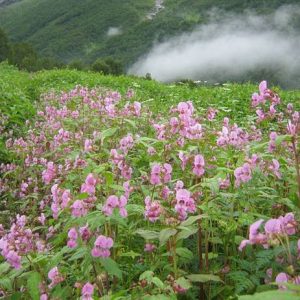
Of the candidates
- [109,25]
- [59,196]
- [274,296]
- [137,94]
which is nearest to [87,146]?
[59,196]

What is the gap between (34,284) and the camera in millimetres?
2393

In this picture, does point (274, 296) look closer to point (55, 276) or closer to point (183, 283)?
point (183, 283)

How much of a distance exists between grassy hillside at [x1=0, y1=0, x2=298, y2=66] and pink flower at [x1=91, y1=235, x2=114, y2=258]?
13911 centimetres

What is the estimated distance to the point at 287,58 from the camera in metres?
142

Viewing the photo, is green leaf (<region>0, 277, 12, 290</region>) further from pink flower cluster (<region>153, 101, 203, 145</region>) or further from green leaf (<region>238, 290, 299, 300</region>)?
green leaf (<region>238, 290, 299, 300</region>)

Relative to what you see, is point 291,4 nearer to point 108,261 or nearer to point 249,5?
point 249,5

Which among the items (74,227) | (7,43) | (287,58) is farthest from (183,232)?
(287,58)

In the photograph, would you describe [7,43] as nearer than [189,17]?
Yes

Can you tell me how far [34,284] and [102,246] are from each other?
428 millimetres

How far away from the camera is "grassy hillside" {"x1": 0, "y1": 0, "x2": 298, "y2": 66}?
151000mm

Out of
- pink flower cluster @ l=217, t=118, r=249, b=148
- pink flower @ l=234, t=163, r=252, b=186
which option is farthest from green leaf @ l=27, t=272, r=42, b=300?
pink flower cluster @ l=217, t=118, r=249, b=148

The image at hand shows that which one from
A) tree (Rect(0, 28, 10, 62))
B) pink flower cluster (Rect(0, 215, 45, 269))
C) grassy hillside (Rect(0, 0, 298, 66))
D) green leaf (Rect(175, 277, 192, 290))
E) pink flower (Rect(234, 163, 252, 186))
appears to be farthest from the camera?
grassy hillside (Rect(0, 0, 298, 66))

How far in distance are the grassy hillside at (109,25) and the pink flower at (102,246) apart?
456ft

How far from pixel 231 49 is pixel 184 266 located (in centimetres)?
17729
